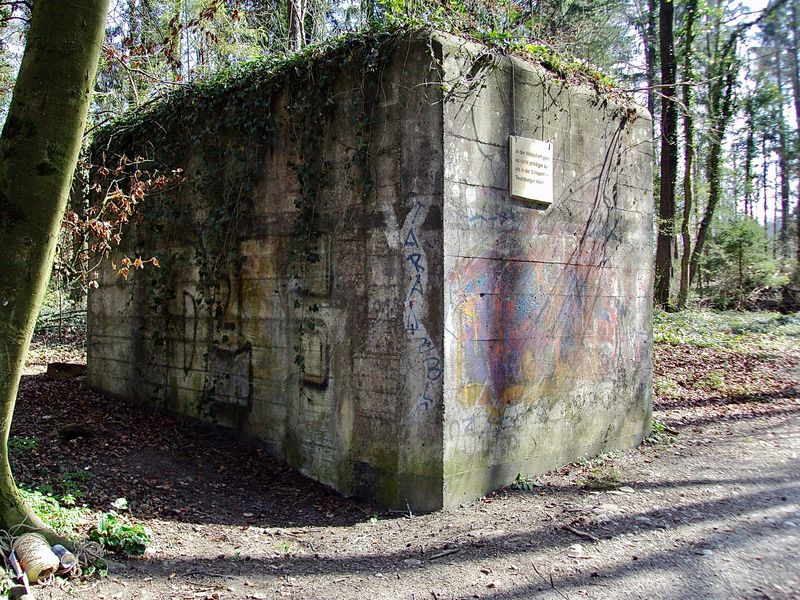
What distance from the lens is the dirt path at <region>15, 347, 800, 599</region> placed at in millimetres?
3988

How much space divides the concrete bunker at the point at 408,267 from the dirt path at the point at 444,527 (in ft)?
1.21

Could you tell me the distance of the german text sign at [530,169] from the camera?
230 inches

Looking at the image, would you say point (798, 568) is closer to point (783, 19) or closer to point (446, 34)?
point (446, 34)

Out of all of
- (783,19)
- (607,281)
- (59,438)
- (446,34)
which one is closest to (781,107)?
(783,19)

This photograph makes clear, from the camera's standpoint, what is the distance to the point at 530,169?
603cm

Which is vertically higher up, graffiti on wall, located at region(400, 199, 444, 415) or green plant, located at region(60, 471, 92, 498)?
graffiti on wall, located at region(400, 199, 444, 415)

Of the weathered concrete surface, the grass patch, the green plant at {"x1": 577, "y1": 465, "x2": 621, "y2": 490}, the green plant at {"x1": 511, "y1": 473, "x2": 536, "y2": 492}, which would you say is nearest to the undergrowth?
the weathered concrete surface

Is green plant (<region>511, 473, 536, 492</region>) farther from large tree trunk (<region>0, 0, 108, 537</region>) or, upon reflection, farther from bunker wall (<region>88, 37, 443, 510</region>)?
large tree trunk (<region>0, 0, 108, 537</region>)

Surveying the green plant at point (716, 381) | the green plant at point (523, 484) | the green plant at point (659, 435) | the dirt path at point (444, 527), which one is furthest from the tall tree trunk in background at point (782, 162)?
the green plant at point (523, 484)

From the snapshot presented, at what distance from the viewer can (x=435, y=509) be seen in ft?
17.1

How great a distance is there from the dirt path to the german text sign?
2708 mm

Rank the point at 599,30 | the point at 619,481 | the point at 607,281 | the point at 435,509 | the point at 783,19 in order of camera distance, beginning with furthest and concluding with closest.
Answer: the point at 783,19 < the point at 599,30 < the point at 607,281 < the point at 619,481 < the point at 435,509

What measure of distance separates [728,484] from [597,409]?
1449mm

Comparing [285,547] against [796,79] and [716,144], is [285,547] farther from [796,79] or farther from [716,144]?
[796,79]
